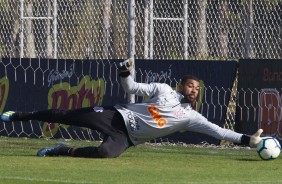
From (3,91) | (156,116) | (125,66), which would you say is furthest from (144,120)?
(3,91)

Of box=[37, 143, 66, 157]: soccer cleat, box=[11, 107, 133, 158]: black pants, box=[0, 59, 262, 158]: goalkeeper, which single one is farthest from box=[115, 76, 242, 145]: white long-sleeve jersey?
box=[37, 143, 66, 157]: soccer cleat

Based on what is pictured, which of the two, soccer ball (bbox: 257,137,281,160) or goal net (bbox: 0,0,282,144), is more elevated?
goal net (bbox: 0,0,282,144)

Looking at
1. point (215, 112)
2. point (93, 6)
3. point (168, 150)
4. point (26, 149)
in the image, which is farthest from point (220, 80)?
point (93, 6)

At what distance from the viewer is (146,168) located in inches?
494

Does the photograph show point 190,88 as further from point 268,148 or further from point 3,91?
point 3,91

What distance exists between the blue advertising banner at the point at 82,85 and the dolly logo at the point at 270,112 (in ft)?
Result: 2.07

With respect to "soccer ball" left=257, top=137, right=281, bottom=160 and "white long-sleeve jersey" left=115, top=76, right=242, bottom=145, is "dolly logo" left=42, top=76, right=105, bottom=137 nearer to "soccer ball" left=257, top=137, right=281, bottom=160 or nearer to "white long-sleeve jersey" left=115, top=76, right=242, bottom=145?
"white long-sleeve jersey" left=115, top=76, right=242, bottom=145

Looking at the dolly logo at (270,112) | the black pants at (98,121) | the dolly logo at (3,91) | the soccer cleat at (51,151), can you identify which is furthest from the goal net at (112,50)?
the soccer cleat at (51,151)

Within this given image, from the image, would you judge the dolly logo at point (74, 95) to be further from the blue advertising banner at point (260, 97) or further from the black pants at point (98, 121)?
the black pants at point (98, 121)

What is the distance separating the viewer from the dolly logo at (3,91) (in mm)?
19109

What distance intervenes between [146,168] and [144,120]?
4.17ft

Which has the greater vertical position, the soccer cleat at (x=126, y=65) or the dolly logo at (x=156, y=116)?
the soccer cleat at (x=126, y=65)

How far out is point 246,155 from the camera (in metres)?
15.3

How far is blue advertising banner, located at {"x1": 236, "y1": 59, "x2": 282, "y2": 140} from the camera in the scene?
1661 cm
